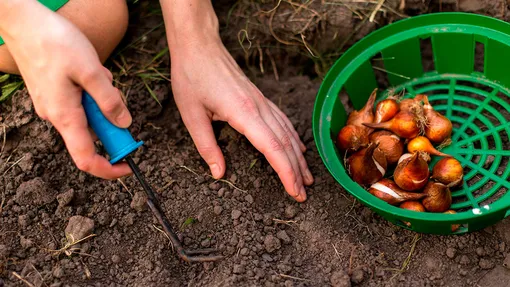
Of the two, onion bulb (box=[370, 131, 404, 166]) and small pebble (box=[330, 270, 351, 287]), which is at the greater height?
onion bulb (box=[370, 131, 404, 166])

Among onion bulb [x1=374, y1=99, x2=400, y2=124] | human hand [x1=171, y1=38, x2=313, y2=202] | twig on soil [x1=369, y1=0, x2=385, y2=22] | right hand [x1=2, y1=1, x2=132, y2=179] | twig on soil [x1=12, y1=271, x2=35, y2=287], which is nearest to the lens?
right hand [x1=2, y1=1, x2=132, y2=179]

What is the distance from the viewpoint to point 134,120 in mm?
1600

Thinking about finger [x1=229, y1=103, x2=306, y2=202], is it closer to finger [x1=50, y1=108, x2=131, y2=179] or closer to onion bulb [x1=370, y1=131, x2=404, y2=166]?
onion bulb [x1=370, y1=131, x2=404, y2=166]

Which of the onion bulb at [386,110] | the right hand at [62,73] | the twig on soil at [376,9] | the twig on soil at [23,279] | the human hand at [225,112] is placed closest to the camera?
the right hand at [62,73]

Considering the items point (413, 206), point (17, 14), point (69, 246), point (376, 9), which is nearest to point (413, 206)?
point (413, 206)

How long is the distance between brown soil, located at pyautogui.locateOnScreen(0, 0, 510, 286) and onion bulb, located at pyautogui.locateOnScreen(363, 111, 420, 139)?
21cm

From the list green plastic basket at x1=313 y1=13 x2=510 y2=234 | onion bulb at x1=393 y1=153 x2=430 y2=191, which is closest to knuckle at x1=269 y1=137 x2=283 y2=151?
green plastic basket at x1=313 y1=13 x2=510 y2=234

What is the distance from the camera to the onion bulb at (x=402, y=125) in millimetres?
1455

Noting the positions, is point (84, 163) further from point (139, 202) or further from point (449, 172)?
point (449, 172)

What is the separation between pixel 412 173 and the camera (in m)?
1.35

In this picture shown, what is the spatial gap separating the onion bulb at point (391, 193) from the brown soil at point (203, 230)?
76 millimetres

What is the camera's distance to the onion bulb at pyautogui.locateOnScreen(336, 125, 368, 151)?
1466mm

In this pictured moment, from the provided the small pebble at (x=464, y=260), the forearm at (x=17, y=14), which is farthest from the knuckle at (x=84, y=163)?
the small pebble at (x=464, y=260)

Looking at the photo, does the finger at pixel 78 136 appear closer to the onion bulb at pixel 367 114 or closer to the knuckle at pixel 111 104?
the knuckle at pixel 111 104
